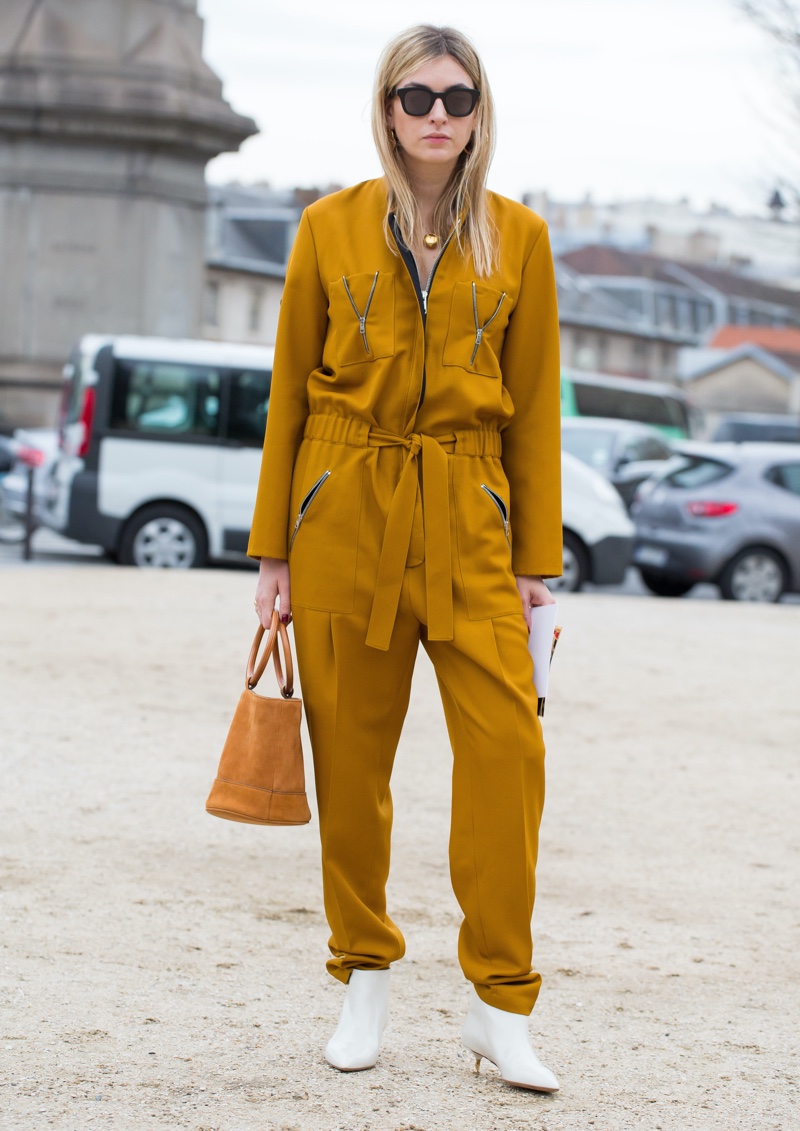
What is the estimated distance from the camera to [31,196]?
17.7 m

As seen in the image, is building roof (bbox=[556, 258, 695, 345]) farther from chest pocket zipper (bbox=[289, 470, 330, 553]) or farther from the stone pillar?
chest pocket zipper (bbox=[289, 470, 330, 553])

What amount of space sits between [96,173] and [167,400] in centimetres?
462

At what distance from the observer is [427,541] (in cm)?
325

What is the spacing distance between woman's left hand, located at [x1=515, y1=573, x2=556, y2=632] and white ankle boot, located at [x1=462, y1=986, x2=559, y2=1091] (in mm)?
731

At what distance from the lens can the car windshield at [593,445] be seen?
2061 centimetres

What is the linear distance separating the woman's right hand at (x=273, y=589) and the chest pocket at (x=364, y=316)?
0.42 metres

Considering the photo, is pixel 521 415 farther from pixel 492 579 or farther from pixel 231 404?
pixel 231 404

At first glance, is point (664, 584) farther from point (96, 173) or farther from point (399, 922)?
point (399, 922)

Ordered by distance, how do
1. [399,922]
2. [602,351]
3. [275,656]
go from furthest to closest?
[602,351] < [399,922] < [275,656]

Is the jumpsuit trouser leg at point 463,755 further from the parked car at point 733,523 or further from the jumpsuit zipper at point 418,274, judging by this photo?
the parked car at point 733,523

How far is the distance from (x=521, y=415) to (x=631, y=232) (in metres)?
116

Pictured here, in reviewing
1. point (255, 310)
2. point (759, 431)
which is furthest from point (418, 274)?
point (255, 310)

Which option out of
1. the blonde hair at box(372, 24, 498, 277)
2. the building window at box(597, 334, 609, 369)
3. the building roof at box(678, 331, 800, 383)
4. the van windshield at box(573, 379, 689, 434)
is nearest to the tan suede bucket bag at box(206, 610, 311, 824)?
the blonde hair at box(372, 24, 498, 277)

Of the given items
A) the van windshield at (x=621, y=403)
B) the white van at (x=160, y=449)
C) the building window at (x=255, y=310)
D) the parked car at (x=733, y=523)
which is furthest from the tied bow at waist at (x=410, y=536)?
the building window at (x=255, y=310)
